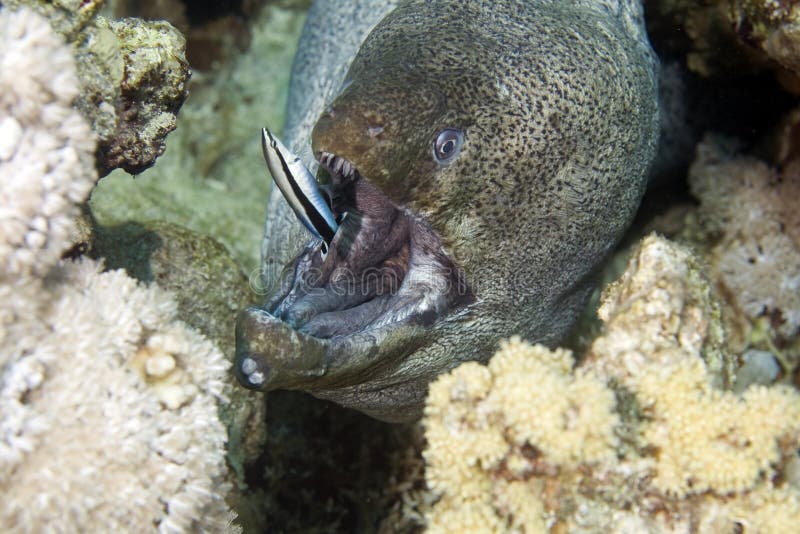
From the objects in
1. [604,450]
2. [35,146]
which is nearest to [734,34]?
[604,450]

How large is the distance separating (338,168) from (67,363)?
125 centimetres

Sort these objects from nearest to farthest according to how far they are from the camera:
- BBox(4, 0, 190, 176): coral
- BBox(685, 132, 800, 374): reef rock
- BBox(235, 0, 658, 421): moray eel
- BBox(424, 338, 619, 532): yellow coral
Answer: BBox(424, 338, 619, 532): yellow coral, BBox(4, 0, 190, 176): coral, BBox(235, 0, 658, 421): moray eel, BBox(685, 132, 800, 374): reef rock

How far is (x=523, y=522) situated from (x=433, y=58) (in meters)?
1.55

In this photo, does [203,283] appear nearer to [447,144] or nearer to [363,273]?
[363,273]

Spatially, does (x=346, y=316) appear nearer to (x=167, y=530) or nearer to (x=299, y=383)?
(x=299, y=383)

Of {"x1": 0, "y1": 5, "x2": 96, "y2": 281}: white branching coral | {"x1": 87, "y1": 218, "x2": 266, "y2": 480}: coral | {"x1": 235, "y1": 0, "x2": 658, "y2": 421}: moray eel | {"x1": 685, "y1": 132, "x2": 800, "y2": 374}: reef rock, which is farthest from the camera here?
{"x1": 685, "y1": 132, "x2": 800, "y2": 374}: reef rock

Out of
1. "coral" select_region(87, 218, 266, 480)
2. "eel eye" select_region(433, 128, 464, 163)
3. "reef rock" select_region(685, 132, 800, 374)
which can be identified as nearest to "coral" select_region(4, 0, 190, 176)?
"coral" select_region(87, 218, 266, 480)

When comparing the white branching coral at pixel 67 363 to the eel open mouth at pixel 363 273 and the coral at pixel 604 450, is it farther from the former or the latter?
the coral at pixel 604 450

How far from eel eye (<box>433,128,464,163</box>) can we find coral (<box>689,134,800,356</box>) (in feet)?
8.33

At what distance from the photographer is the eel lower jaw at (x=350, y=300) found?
2045 millimetres

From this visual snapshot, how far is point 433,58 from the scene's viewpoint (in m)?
2.32

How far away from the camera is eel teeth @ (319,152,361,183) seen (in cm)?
251

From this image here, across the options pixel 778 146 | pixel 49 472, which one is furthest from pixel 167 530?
pixel 778 146

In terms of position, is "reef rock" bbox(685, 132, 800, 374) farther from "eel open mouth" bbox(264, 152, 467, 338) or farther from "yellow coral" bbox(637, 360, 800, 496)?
"eel open mouth" bbox(264, 152, 467, 338)
